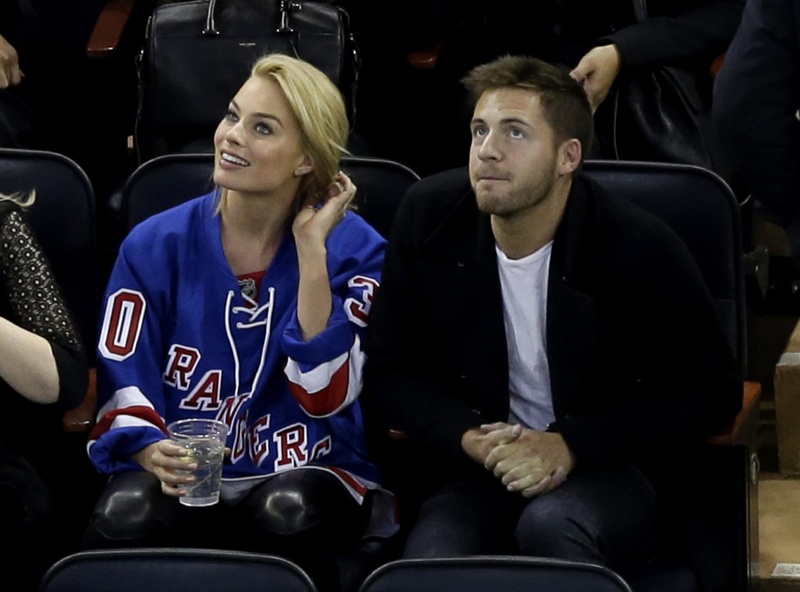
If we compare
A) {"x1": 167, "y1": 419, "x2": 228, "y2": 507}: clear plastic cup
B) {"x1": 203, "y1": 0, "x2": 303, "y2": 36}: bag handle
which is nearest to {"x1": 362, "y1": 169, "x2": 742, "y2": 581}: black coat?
{"x1": 167, "y1": 419, "x2": 228, "y2": 507}: clear plastic cup

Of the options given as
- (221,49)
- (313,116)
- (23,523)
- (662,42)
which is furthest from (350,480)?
(662,42)

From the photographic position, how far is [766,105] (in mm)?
2508

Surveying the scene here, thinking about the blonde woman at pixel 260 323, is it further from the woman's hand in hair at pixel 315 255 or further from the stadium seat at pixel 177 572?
the stadium seat at pixel 177 572

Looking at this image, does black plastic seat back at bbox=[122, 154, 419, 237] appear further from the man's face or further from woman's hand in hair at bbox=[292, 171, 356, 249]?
the man's face

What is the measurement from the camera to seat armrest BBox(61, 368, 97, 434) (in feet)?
8.20

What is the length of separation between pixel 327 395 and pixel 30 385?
1.55 feet

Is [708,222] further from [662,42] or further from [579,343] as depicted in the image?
[662,42]

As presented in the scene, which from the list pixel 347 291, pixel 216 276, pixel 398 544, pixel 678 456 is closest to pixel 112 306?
pixel 216 276

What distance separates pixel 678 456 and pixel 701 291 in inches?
10.6

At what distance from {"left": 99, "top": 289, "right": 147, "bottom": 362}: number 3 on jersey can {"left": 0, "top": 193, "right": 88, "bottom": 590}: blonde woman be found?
5cm

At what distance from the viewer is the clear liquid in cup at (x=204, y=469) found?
2.35m

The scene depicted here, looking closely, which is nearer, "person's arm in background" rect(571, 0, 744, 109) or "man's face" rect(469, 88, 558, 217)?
"man's face" rect(469, 88, 558, 217)

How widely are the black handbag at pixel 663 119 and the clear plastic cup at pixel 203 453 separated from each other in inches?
51.9

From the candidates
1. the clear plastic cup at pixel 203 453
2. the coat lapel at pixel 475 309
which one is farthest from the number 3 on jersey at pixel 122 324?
the coat lapel at pixel 475 309
